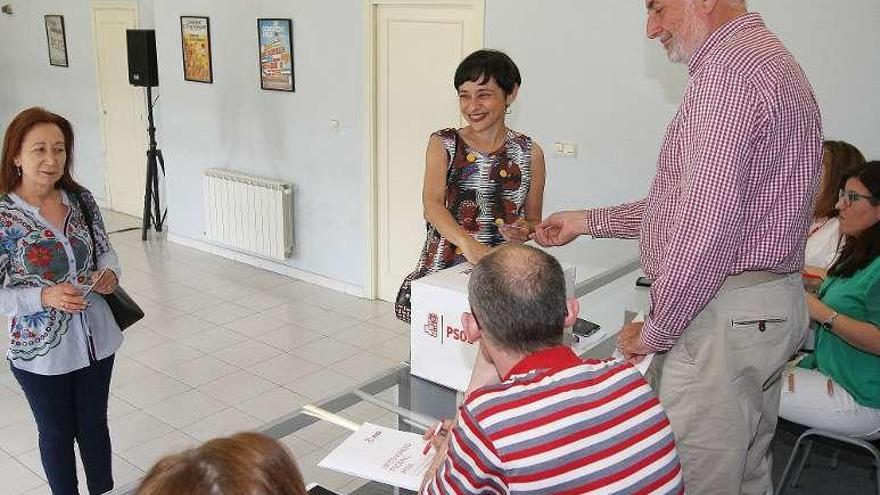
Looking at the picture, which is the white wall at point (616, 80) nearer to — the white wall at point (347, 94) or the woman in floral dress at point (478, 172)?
the white wall at point (347, 94)

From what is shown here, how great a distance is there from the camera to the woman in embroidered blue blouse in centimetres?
259

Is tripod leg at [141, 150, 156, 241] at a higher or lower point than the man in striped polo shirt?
lower

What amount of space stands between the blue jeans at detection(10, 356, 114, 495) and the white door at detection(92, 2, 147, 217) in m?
5.75

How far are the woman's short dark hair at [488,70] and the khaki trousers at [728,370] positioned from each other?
1110mm

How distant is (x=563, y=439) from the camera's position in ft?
4.11

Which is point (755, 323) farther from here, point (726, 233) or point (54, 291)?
point (54, 291)

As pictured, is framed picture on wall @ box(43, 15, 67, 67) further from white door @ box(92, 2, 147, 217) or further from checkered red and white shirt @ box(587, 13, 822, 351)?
checkered red and white shirt @ box(587, 13, 822, 351)

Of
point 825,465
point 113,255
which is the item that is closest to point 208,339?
point 113,255

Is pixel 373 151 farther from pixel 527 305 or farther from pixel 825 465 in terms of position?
pixel 527 305

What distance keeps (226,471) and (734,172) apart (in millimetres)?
1182

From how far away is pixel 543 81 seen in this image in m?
4.57

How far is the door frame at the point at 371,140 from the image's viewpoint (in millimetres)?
5355

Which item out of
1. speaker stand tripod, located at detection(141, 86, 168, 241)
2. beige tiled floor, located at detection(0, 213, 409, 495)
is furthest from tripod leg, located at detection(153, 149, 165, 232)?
beige tiled floor, located at detection(0, 213, 409, 495)

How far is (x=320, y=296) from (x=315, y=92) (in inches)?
62.2
